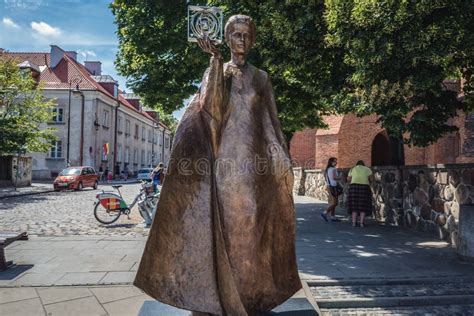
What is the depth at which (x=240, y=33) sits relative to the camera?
2703 mm

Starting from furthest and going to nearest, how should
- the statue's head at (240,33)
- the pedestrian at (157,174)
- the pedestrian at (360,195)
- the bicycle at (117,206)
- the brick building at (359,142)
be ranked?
the brick building at (359,142)
the pedestrian at (157,174)
the pedestrian at (360,195)
the bicycle at (117,206)
the statue's head at (240,33)

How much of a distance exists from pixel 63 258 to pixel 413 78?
6.61m

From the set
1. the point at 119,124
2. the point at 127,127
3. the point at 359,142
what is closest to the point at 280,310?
the point at 359,142

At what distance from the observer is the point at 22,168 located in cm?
2672

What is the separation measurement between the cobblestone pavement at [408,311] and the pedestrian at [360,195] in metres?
6.23

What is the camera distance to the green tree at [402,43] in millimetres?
6348

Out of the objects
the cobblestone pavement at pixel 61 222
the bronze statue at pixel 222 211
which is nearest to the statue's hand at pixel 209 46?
the bronze statue at pixel 222 211

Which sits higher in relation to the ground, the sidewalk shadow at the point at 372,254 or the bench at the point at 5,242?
the bench at the point at 5,242

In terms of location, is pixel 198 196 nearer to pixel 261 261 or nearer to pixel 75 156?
pixel 261 261

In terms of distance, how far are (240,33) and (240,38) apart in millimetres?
32

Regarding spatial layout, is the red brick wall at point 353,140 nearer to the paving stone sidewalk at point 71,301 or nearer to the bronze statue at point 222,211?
the paving stone sidewalk at point 71,301

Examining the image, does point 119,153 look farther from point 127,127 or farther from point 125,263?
point 125,263

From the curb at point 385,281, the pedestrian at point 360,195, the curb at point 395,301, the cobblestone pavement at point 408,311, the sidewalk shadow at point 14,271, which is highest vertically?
the pedestrian at point 360,195

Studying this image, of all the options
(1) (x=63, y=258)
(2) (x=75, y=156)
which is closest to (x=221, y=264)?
(1) (x=63, y=258)
